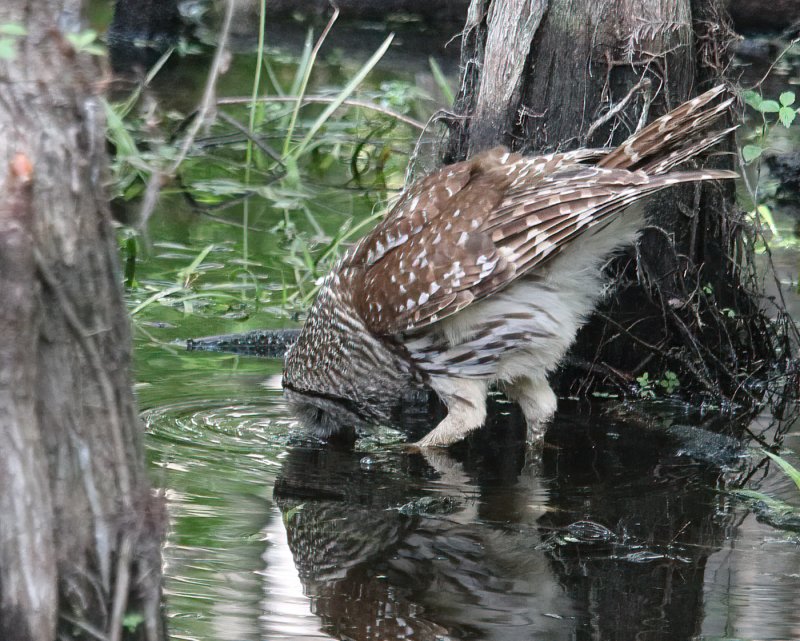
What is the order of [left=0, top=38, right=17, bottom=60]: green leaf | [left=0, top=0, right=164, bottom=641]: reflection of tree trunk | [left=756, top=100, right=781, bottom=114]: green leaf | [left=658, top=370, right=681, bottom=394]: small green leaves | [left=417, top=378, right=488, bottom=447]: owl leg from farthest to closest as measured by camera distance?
1. [left=658, top=370, right=681, bottom=394]: small green leaves
2. [left=417, top=378, right=488, bottom=447]: owl leg
3. [left=756, top=100, right=781, bottom=114]: green leaf
4. [left=0, top=0, right=164, bottom=641]: reflection of tree trunk
5. [left=0, top=38, right=17, bottom=60]: green leaf

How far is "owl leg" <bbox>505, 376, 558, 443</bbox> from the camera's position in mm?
5719

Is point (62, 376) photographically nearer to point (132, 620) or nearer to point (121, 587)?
point (121, 587)

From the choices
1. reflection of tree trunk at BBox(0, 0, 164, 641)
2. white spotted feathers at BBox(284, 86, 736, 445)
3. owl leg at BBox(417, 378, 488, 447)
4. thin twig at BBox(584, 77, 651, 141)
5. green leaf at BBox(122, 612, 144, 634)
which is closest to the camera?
reflection of tree trunk at BBox(0, 0, 164, 641)

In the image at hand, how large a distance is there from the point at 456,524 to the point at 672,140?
1.89 metres

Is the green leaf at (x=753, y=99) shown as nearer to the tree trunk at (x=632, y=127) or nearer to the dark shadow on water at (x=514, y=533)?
the tree trunk at (x=632, y=127)

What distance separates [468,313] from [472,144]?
1164 mm

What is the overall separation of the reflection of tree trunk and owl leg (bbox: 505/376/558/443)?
311 cm

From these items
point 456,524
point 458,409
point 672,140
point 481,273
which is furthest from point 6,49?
point 458,409

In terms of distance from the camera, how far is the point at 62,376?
104 inches

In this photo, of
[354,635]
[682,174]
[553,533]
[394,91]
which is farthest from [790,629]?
[394,91]

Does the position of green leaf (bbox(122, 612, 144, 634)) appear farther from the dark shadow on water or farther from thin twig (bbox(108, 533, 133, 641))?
the dark shadow on water

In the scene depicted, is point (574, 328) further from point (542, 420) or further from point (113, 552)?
point (113, 552)

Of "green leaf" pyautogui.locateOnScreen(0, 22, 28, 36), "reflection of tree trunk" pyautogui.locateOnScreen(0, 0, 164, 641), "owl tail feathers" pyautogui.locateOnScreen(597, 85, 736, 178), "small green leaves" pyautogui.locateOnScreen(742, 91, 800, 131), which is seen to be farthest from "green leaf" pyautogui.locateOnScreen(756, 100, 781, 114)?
"green leaf" pyautogui.locateOnScreen(0, 22, 28, 36)

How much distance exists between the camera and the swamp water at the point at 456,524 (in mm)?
3670
